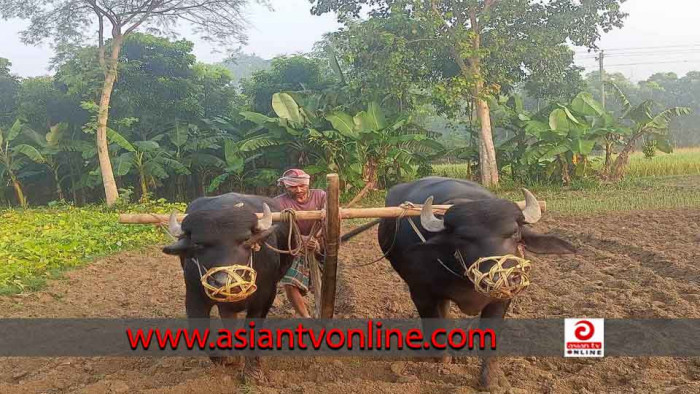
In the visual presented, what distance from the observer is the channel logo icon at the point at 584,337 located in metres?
4.73

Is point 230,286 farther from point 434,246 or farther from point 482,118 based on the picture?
point 482,118

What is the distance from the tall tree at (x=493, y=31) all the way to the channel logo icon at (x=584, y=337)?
1146cm

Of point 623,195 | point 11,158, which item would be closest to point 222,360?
point 623,195

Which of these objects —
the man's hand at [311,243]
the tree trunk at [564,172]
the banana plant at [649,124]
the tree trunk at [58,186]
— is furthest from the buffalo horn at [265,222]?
the tree trunk at [58,186]

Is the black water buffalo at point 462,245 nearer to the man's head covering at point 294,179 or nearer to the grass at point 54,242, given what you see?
the man's head covering at point 294,179

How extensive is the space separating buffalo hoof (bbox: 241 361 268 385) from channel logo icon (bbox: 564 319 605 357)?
7.95ft

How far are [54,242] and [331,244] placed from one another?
7.69 m

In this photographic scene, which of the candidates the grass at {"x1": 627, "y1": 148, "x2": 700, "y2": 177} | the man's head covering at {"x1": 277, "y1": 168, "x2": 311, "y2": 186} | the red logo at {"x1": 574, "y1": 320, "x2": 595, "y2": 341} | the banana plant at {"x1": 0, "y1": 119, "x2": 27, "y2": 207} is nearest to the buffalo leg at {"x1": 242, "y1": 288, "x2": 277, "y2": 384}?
the man's head covering at {"x1": 277, "y1": 168, "x2": 311, "y2": 186}

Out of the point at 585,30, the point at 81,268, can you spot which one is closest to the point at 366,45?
the point at 585,30

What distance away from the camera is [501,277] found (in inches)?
145

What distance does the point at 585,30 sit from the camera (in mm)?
18266

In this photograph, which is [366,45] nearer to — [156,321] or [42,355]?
[156,321]

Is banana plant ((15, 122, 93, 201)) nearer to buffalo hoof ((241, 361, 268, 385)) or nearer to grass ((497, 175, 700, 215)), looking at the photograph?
grass ((497, 175, 700, 215))

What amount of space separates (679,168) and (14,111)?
23.9 meters
